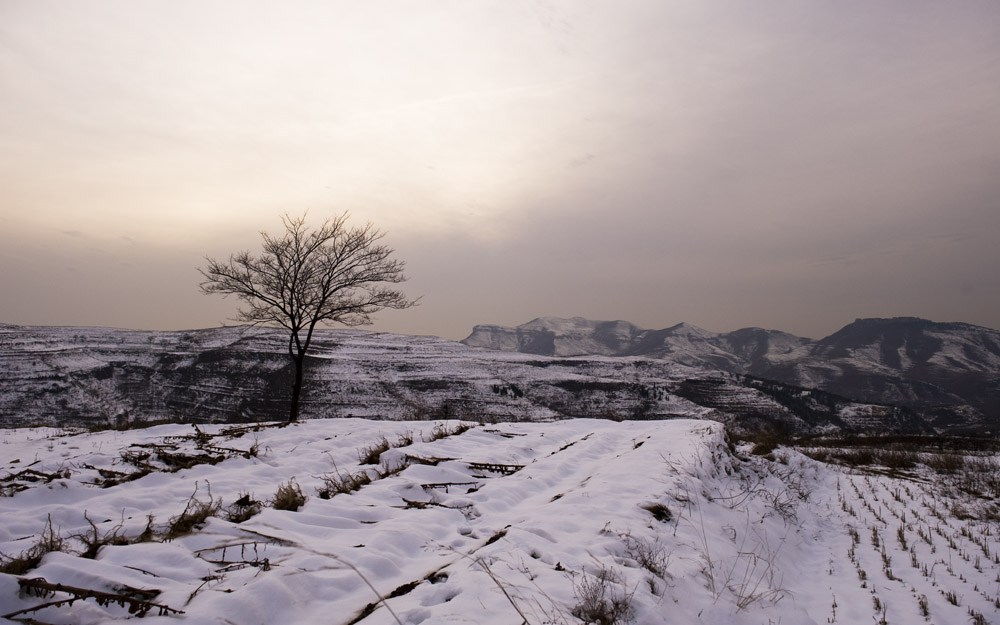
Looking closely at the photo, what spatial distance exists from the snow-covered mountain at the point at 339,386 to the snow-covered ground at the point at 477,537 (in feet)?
155

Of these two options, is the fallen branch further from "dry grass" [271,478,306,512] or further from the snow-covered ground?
"dry grass" [271,478,306,512]

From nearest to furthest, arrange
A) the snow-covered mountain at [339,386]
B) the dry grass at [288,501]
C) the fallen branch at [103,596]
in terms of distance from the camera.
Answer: the fallen branch at [103,596], the dry grass at [288,501], the snow-covered mountain at [339,386]

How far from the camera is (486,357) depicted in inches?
5044

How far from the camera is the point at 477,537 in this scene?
5.30 metres

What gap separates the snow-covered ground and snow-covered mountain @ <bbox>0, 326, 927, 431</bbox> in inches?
1862

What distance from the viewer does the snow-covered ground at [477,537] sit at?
3.54 metres

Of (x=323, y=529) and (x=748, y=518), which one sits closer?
(x=323, y=529)

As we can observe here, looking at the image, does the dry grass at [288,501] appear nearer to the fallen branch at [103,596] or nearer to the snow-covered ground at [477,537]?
the snow-covered ground at [477,537]

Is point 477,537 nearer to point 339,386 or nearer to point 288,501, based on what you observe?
point 288,501

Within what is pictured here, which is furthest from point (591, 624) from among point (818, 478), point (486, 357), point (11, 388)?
point (486, 357)

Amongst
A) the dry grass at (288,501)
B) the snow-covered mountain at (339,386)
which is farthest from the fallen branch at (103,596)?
the snow-covered mountain at (339,386)

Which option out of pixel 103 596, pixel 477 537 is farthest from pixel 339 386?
pixel 103 596

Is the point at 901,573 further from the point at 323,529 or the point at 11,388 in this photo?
the point at 11,388

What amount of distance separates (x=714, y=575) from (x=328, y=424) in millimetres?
11378
